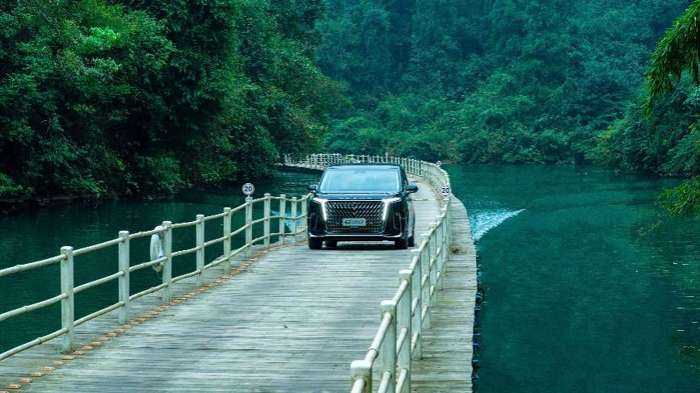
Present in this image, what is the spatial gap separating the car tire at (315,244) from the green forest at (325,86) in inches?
341

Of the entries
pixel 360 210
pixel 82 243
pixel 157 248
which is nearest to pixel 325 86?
pixel 82 243

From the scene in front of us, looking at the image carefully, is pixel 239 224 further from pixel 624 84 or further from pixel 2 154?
pixel 624 84

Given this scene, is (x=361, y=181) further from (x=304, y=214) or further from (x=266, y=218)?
(x=304, y=214)

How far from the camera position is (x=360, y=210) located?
2522 centimetres

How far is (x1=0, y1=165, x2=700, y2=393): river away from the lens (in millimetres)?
18500

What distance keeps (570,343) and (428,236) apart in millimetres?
6235

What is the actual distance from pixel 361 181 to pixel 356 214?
48.2 inches

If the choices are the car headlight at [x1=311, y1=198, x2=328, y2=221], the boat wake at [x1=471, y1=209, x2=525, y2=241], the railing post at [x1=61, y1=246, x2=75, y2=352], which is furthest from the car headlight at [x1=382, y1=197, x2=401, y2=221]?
the boat wake at [x1=471, y1=209, x2=525, y2=241]

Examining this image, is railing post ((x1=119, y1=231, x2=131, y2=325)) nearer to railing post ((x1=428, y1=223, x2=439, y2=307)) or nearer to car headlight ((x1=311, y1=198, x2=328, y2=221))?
railing post ((x1=428, y1=223, x2=439, y2=307))

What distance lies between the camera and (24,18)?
4022 cm

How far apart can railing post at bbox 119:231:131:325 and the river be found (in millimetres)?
5222

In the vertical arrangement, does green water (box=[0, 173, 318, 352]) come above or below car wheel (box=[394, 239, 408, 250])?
below

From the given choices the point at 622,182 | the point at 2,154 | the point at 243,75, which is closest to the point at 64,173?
the point at 2,154

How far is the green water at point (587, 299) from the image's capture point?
18.0m
